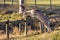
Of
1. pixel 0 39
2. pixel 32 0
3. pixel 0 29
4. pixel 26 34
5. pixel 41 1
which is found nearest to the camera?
pixel 0 39

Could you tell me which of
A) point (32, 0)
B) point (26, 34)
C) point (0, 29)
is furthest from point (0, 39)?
point (32, 0)

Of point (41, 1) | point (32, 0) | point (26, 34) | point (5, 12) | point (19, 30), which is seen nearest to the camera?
point (26, 34)

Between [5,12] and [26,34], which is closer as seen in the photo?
[26,34]

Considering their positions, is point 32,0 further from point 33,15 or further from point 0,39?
point 0,39

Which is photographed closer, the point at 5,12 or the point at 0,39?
the point at 0,39

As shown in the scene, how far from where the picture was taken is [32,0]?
1304 inches

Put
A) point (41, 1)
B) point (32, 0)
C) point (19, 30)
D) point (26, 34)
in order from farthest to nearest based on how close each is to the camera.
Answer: point (41, 1)
point (32, 0)
point (19, 30)
point (26, 34)

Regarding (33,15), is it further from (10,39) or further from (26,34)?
(10,39)

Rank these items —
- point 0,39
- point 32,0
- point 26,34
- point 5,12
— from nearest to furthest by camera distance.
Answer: point 0,39 → point 26,34 → point 5,12 → point 32,0

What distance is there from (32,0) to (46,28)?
19243 mm

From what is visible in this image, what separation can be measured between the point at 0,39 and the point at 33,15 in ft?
10.1

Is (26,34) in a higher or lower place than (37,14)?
lower

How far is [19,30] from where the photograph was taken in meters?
14.5

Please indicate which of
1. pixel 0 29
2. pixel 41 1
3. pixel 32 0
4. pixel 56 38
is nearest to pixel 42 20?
pixel 0 29
